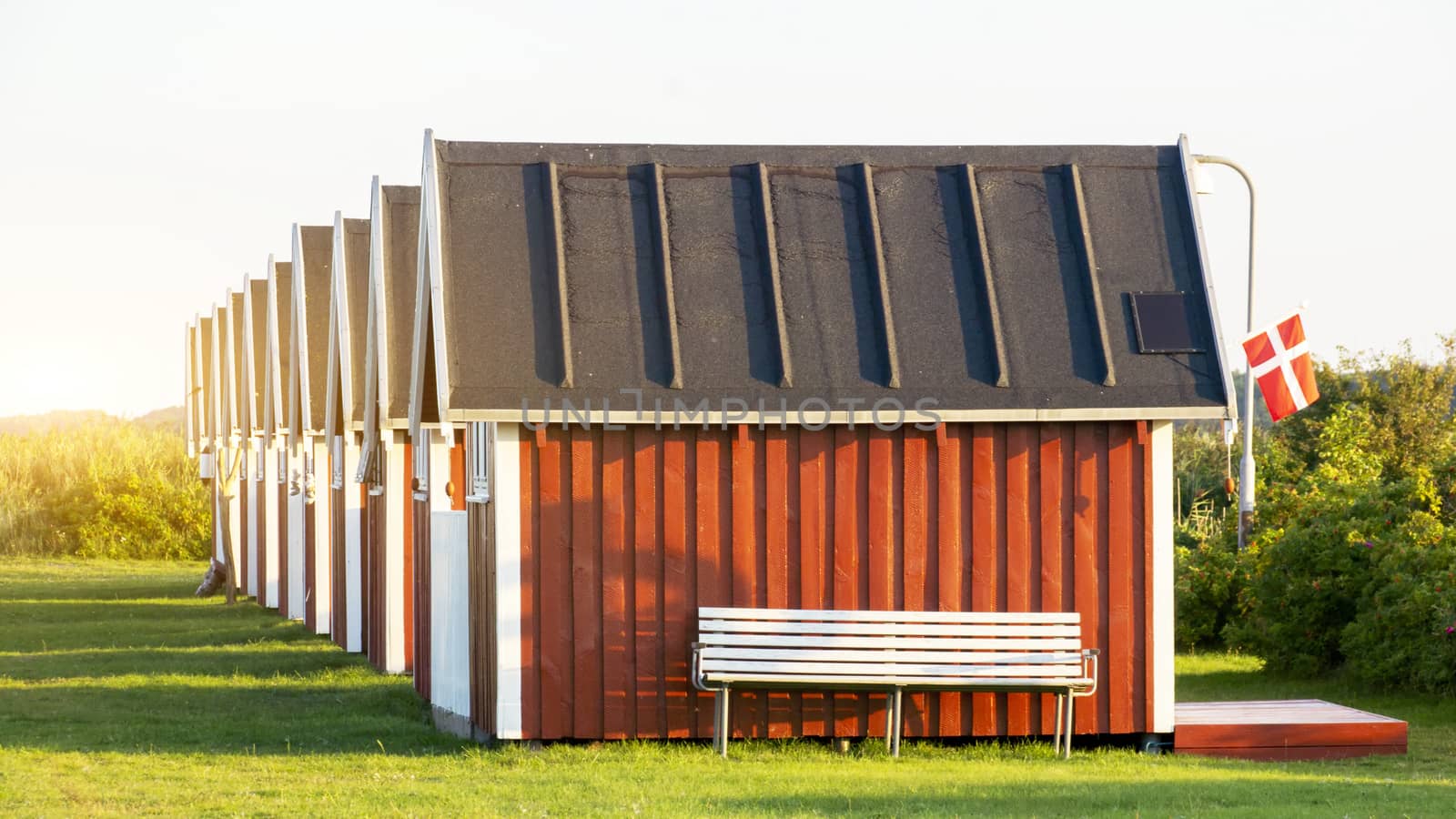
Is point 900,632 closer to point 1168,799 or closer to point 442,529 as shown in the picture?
point 1168,799

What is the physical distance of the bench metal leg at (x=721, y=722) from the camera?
12266mm

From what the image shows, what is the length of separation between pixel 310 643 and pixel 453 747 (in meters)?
9.92

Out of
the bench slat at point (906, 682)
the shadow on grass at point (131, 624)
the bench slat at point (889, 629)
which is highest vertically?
the bench slat at point (889, 629)

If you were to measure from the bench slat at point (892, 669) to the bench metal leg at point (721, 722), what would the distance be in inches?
7.6

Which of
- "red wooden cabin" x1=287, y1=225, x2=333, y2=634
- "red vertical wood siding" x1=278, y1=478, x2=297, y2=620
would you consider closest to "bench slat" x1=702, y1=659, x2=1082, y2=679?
"red wooden cabin" x1=287, y1=225, x2=333, y2=634

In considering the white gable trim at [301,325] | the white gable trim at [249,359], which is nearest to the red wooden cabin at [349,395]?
the white gable trim at [301,325]

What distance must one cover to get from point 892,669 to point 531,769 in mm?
2592

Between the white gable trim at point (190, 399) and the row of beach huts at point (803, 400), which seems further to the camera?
the white gable trim at point (190, 399)

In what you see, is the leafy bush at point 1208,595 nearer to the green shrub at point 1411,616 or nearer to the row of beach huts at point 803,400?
the green shrub at point 1411,616

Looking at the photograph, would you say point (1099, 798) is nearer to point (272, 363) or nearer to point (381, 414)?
point (381, 414)

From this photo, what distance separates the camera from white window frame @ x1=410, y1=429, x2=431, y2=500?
16234 millimetres

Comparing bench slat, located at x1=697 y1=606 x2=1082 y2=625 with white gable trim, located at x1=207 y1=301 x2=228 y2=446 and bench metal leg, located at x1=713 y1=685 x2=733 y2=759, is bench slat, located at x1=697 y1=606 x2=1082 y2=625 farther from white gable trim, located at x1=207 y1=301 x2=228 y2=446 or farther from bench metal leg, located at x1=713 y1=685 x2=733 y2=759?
white gable trim, located at x1=207 y1=301 x2=228 y2=446

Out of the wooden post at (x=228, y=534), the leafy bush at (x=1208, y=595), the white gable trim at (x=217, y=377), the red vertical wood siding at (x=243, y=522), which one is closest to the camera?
the leafy bush at (x=1208, y=595)

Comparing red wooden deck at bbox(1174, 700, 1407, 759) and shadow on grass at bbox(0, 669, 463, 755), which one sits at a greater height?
red wooden deck at bbox(1174, 700, 1407, 759)
